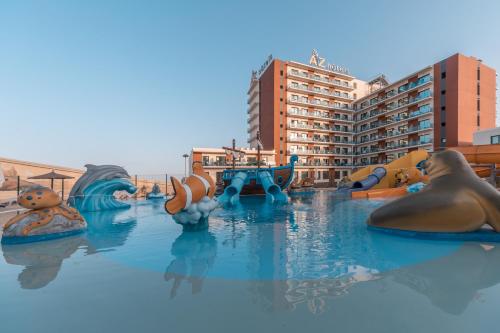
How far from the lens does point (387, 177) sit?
75.5ft

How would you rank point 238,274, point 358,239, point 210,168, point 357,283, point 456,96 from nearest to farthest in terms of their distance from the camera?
Result: point 357,283, point 238,274, point 358,239, point 456,96, point 210,168

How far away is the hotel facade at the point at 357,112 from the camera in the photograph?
37.5 m

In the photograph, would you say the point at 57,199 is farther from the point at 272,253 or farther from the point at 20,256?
the point at 272,253

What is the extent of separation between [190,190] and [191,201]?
0.45 meters

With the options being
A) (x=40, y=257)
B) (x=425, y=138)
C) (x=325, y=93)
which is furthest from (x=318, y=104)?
(x=40, y=257)

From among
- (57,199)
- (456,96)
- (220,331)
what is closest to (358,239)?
(220,331)

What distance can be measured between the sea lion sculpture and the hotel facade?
3026cm

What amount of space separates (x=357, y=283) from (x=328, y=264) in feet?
3.43

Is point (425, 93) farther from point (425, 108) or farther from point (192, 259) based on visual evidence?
point (192, 259)

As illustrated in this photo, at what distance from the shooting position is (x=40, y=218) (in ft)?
24.9

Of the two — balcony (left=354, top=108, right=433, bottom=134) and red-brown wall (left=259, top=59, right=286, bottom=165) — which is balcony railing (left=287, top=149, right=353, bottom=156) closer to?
red-brown wall (left=259, top=59, right=286, bottom=165)

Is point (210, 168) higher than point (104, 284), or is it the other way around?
point (210, 168)

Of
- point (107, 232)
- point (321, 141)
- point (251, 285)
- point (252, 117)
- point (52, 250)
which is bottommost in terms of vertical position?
point (107, 232)

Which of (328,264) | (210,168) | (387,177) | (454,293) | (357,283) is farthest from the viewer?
(210,168)
